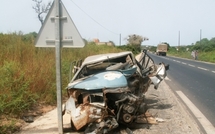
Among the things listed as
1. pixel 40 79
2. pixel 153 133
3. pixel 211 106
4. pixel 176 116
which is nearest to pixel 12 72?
pixel 40 79

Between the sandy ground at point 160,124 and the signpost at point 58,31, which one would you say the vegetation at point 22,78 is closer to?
the sandy ground at point 160,124

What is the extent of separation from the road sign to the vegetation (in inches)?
61.1

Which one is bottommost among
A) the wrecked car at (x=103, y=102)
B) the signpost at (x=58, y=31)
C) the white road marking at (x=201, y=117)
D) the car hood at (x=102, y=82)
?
the white road marking at (x=201, y=117)

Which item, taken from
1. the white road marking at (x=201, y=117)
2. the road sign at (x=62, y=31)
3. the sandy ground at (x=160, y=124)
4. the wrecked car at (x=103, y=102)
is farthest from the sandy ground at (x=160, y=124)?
the road sign at (x=62, y=31)

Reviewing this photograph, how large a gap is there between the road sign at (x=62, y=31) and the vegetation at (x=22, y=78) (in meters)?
1.55

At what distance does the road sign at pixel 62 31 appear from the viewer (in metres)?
4.94

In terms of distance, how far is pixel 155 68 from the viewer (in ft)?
23.3

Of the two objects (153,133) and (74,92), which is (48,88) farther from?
(153,133)

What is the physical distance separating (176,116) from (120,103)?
1775 millimetres

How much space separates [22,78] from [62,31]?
2.19 meters

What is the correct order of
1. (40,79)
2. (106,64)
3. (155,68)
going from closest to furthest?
1. (106,64)
2. (155,68)
3. (40,79)

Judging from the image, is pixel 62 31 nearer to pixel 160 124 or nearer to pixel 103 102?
pixel 103 102

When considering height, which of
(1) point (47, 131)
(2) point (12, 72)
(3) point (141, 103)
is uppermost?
(2) point (12, 72)

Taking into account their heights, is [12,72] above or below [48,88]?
above
